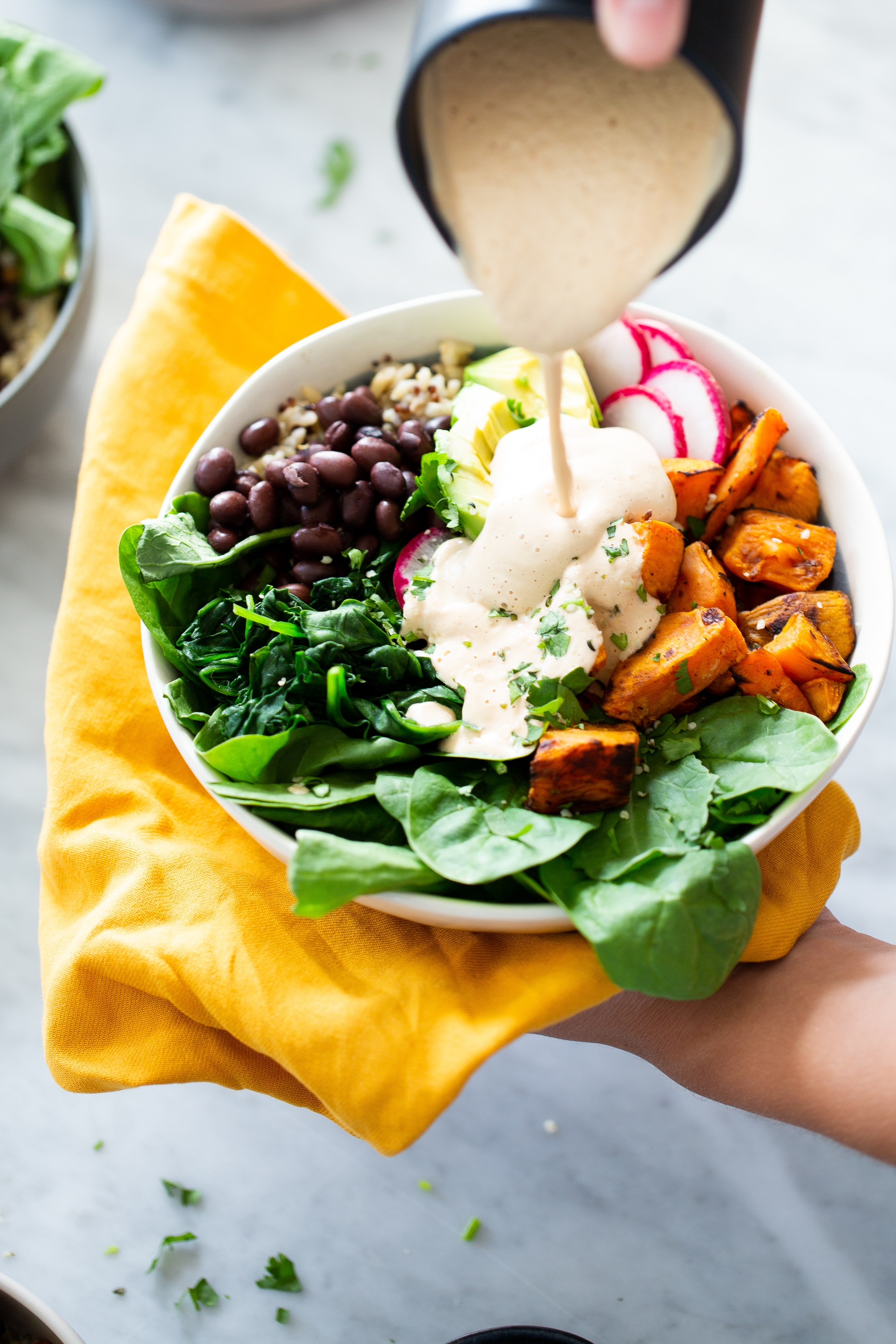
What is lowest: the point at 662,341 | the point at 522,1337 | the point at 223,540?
the point at 522,1337

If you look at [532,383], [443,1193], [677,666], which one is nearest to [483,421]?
[532,383]

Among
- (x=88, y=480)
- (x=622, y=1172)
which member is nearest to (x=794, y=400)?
(x=88, y=480)

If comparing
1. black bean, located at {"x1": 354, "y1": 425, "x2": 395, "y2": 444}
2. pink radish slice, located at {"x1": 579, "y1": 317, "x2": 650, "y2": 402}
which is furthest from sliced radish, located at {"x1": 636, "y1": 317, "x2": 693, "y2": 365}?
black bean, located at {"x1": 354, "y1": 425, "x2": 395, "y2": 444}

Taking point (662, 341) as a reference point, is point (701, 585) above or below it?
below

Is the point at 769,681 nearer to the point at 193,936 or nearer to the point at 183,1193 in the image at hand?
the point at 193,936

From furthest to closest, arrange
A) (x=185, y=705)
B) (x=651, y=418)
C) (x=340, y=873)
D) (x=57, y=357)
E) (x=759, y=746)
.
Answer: (x=57, y=357)
(x=651, y=418)
(x=185, y=705)
(x=759, y=746)
(x=340, y=873)

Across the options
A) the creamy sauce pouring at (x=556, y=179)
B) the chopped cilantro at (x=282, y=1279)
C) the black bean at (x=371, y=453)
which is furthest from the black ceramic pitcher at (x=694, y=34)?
the chopped cilantro at (x=282, y=1279)

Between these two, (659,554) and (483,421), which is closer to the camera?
(659,554)
